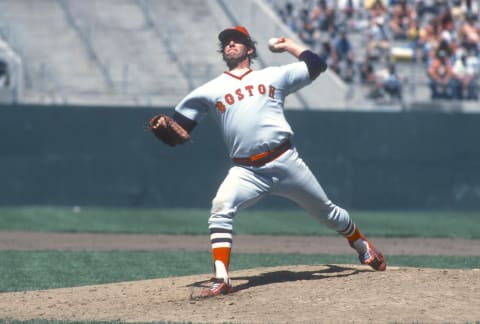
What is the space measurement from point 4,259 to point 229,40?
4.42 meters

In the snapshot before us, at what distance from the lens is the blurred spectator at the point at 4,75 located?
754 inches

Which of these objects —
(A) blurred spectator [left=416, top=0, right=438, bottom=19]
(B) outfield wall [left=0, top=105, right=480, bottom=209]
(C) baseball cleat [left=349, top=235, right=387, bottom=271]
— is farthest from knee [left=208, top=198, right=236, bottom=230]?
(A) blurred spectator [left=416, top=0, right=438, bottom=19]

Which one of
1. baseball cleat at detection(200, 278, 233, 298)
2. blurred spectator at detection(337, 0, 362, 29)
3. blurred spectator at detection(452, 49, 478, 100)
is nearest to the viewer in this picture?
baseball cleat at detection(200, 278, 233, 298)

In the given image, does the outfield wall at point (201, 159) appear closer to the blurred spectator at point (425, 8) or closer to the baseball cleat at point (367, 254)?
the blurred spectator at point (425, 8)

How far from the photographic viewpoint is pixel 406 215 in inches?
717

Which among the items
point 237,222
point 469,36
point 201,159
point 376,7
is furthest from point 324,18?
point 237,222

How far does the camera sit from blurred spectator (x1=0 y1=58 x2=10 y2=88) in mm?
19141

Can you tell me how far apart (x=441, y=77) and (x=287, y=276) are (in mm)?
13662

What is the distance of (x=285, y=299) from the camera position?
715cm

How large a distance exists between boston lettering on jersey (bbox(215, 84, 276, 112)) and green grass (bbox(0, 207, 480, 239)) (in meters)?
6.87

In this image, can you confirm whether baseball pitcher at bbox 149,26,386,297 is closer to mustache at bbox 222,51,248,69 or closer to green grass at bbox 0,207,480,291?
mustache at bbox 222,51,248,69

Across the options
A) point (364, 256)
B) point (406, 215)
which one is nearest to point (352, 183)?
point (406, 215)

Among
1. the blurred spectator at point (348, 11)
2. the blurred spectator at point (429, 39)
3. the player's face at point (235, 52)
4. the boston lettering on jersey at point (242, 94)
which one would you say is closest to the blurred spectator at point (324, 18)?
the blurred spectator at point (348, 11)

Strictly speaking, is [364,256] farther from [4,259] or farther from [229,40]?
[4,259]
